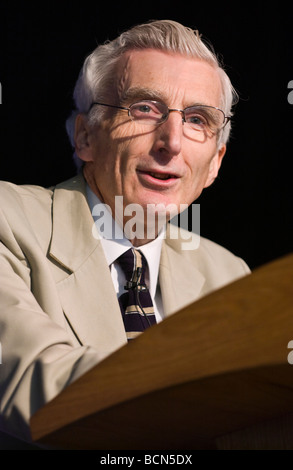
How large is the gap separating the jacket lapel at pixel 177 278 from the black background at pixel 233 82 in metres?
0.50

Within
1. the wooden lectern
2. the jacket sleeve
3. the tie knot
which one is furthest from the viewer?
the tie knot

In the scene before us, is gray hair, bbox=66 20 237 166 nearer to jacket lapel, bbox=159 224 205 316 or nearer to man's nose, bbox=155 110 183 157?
man's nose, bbox=155 110 183 157

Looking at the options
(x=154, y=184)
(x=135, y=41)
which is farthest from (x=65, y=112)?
(x=154, y=184)

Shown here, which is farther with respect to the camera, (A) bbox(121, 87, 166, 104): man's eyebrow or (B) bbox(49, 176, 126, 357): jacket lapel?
(A) bbox(121, 87, 166, 104): man's eyebrow

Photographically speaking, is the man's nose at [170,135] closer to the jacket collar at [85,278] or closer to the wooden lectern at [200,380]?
the jacket collar at [85,278]

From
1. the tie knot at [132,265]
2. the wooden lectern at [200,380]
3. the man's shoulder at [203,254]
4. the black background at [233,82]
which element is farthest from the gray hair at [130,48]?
the wooden lectern at [200,380]

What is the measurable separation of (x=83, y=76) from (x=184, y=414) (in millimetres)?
1670

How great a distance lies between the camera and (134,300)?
1.83m

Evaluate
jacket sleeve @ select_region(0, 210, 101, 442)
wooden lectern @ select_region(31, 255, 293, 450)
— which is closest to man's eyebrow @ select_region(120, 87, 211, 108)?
jacket sleeve @ select_region(0, 210, 101, 442)

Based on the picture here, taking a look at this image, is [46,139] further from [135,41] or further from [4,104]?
[135,41]

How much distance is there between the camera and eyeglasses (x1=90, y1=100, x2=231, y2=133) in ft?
6.66

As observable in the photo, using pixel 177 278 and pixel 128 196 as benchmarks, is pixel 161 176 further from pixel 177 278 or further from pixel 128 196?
pixel 177 278

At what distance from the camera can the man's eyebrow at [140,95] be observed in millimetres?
2029

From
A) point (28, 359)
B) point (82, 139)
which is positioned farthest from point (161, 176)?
point (28, 359)
